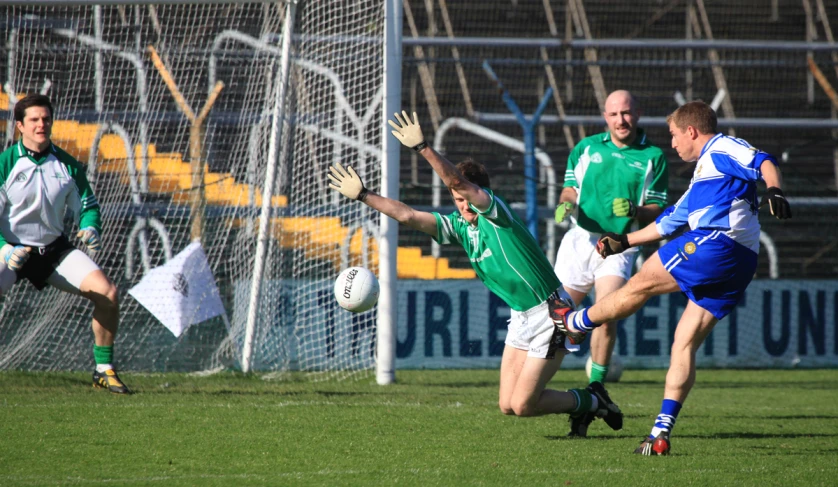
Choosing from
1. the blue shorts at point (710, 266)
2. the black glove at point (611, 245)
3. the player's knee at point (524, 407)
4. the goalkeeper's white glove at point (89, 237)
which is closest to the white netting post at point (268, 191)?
the goalkeeper's white glove at point (89, 237)

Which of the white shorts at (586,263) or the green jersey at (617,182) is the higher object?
the green jersey at (617,182)

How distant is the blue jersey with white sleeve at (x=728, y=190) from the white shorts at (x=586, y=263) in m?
1.75

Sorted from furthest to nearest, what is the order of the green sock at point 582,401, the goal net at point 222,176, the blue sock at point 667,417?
the goal net at point 222,176 < the green sock at point 582,401 < the blue sock at point 667,417

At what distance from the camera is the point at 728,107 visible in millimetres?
15711

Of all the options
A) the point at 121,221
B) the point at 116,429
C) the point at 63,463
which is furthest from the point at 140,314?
the point at 63,463

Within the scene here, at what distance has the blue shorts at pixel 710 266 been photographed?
538cm

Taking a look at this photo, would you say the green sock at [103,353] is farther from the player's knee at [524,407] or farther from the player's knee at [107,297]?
the player's knee at [524,407]

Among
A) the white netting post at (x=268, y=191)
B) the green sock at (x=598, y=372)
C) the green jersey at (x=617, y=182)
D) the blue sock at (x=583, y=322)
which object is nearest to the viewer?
the blue sock at (x=583, y=322)

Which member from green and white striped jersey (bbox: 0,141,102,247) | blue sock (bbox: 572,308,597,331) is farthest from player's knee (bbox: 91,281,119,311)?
blue sock (bbox: 572,308,597,331)

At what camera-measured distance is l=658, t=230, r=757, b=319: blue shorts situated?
17.6 feet

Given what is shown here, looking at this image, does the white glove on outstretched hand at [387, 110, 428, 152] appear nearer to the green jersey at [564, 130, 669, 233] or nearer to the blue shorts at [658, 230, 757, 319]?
the blue shorts at [658, 230, 757, 319]

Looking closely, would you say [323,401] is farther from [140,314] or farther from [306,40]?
[306,40]

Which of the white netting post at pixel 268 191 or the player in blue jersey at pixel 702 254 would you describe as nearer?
the player in blue jersey at pixel 702 254

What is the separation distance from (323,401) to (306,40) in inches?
153
